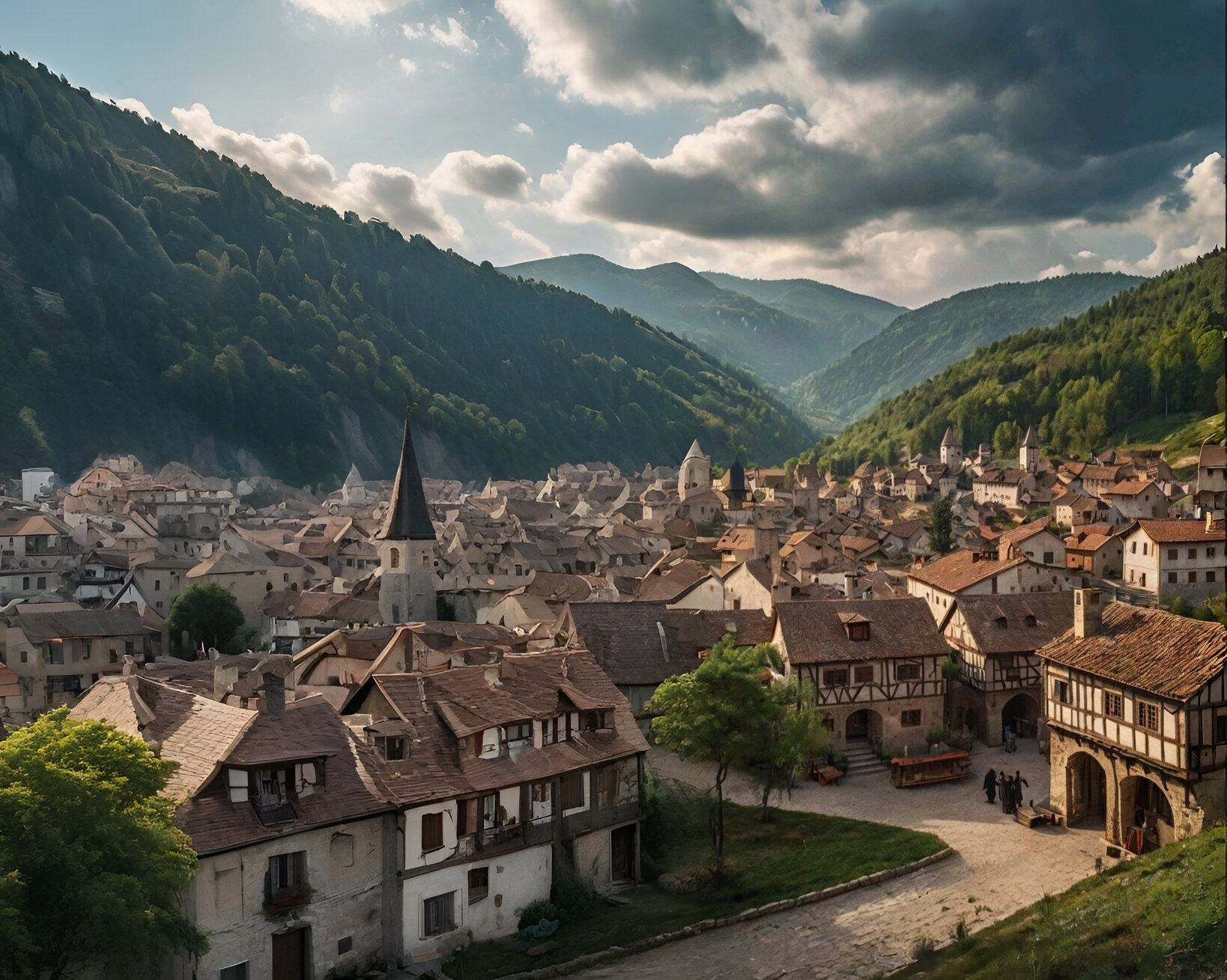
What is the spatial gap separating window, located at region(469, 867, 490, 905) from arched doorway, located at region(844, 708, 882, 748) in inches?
732

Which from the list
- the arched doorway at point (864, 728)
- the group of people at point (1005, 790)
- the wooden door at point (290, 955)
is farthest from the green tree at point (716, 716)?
the wooden door at point (290, 955)

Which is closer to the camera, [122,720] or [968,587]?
[122,720]

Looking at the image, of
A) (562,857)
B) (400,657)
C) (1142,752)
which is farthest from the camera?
(400,657)

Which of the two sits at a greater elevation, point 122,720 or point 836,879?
point 122,720

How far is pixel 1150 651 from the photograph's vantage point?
29.3 meters

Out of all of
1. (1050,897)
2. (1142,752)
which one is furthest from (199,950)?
(1142,752)

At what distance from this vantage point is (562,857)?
97.9 feet

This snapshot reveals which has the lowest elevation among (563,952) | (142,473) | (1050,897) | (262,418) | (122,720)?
(563,952)

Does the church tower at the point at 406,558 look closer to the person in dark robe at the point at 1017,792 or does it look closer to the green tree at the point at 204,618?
the green tree at the point at 204,618

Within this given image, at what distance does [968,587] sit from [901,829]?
91.0 feet

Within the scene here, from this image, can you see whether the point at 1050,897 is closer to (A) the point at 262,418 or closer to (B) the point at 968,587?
(B) the point at 968,587

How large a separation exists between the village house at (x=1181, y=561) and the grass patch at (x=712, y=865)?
152 feet

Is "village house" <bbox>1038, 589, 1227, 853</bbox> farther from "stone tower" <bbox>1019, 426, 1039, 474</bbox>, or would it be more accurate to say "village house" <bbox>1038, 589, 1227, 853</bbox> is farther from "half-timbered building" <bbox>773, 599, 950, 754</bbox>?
"stone tower" <bbox>1019, 426, 1039, 474</bbox>

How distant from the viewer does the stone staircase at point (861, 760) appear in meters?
38.9
